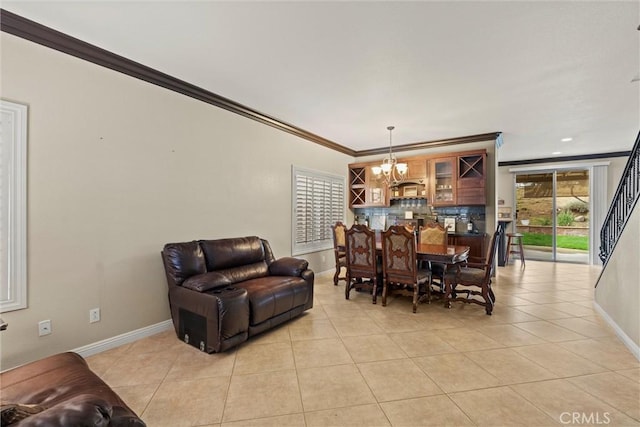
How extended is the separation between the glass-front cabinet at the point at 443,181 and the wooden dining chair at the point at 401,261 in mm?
2137

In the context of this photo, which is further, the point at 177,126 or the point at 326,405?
the point at 177,126

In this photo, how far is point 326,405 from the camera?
1.92 metres

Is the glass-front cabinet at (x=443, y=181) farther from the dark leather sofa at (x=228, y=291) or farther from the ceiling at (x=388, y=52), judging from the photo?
the dark leather sofa at (x=228, y=291)

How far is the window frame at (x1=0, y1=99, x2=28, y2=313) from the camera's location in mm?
2137

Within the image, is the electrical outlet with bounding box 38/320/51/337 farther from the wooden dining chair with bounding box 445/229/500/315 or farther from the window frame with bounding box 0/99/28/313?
the wooden dining chair with bounding box 445/229/500/315

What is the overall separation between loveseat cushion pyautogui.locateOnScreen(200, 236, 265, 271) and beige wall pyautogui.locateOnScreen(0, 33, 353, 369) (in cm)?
31

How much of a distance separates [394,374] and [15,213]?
10.6ft

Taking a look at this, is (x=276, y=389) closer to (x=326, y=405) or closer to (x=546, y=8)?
(x=326, y=405)

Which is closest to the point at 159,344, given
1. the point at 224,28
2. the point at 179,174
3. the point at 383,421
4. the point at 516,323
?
the point at 179,174

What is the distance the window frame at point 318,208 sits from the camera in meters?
4.97

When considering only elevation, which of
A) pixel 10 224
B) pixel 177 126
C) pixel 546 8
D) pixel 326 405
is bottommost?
pixel 326 405

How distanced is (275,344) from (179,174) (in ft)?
7.10

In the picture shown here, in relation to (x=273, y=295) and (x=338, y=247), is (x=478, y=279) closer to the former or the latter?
(x=338, y=247)

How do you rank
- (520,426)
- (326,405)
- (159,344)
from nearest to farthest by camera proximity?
(520,426) < (326,405) < (159,344)
